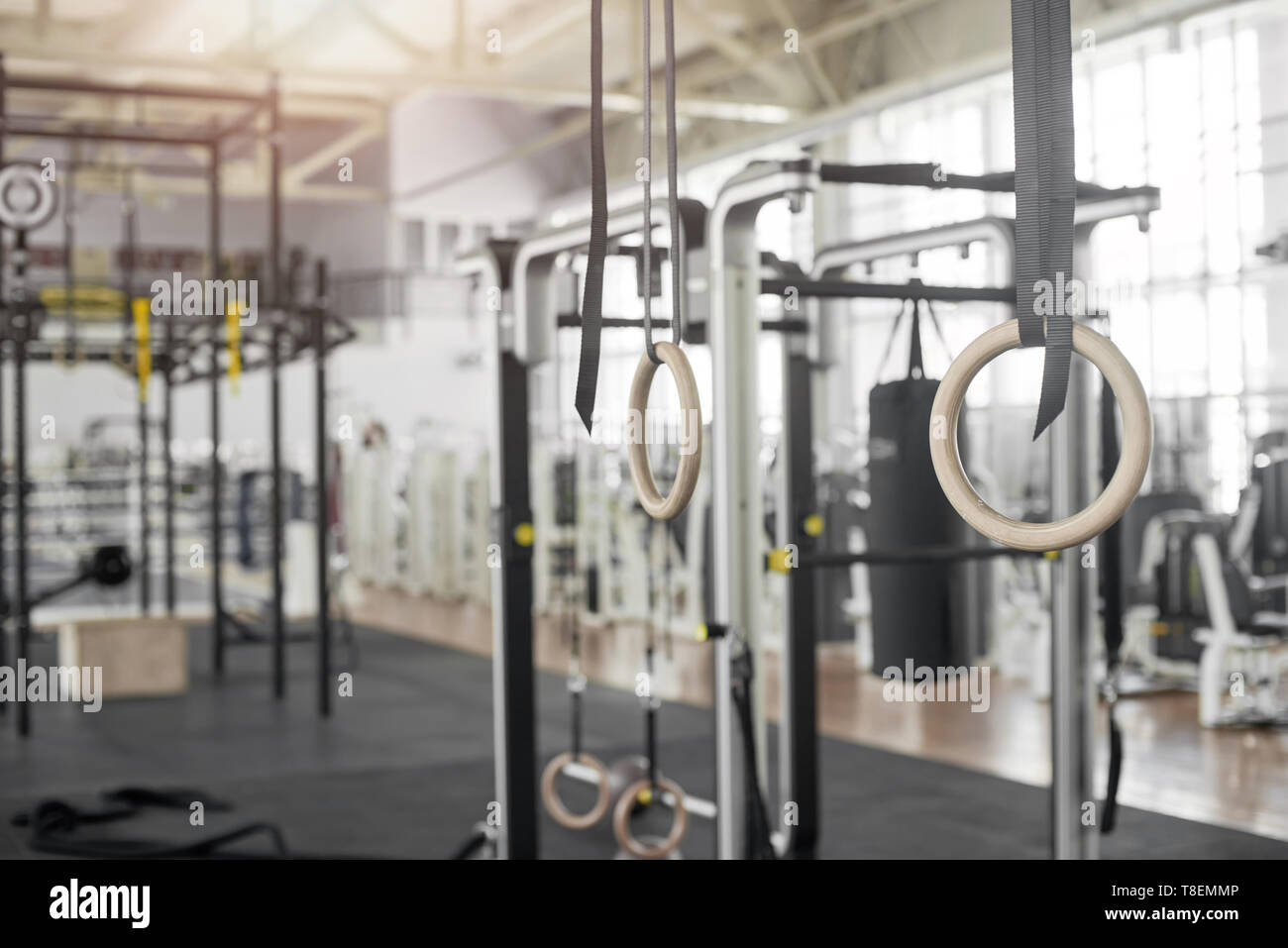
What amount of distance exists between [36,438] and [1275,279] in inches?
591

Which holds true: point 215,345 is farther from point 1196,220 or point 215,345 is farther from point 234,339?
point 1196,220

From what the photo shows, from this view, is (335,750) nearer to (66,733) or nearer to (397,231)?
(66,733)

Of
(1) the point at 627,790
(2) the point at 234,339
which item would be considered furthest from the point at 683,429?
(2) the point at 234,339

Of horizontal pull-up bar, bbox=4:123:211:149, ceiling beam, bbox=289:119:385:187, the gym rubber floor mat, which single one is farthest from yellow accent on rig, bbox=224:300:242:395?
ceiling beam, bbox=289:119:385:187

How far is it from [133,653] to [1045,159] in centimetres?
692

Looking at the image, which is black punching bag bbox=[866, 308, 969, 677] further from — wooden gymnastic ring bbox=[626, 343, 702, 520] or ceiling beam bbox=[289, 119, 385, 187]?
ceiling beam bbox=[289, 119, 385, 187]

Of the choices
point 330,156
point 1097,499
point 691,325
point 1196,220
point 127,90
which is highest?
point 330,156

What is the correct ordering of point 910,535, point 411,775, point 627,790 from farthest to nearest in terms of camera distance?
1. point 411,775
2. point 627,790
3. point 910,535

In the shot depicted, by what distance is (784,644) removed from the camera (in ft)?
13.5

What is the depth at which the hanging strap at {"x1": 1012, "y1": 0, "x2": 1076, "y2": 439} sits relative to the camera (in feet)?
3.49

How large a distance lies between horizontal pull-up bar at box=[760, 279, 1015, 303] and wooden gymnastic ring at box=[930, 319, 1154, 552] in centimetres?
210

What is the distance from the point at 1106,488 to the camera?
1207 mm

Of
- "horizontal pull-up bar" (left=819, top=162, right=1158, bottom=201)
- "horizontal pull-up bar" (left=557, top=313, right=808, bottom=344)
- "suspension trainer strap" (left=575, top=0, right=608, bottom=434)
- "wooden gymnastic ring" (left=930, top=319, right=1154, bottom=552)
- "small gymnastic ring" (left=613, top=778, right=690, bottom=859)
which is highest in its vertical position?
"horizontal pull-up bar" (left=819, top=162, right=1158, bottom=201)
